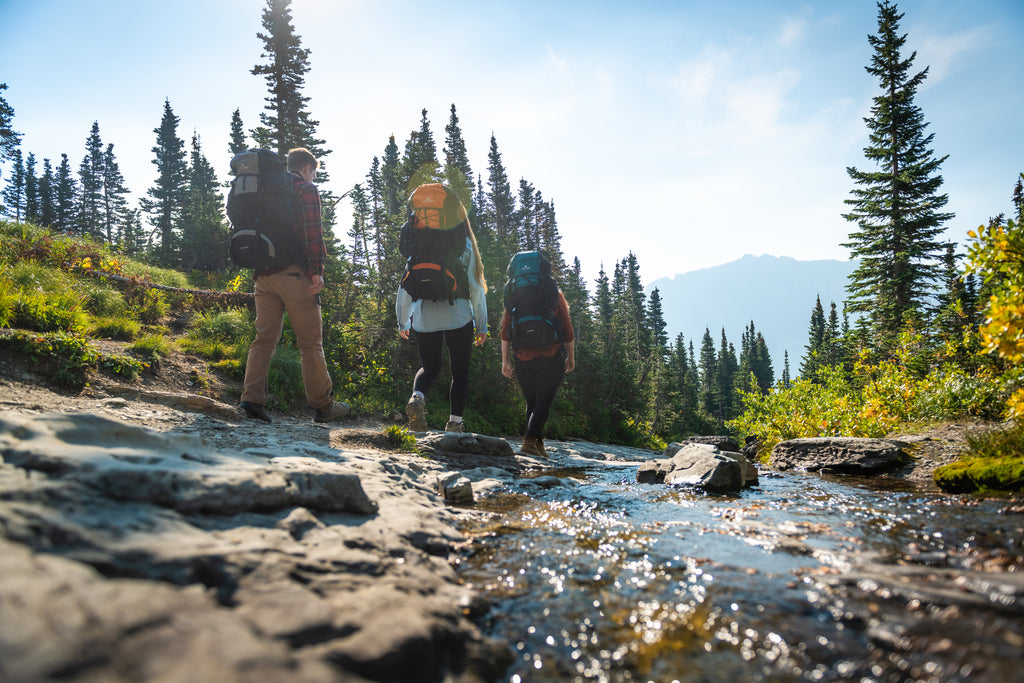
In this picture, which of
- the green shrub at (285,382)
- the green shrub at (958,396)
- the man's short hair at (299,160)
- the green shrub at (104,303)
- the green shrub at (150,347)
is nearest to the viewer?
the man's short hair at (299,160)

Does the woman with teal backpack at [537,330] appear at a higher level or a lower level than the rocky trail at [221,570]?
higher

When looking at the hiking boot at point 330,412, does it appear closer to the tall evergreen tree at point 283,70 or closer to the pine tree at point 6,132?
the tall evergreen tree at point 283,70

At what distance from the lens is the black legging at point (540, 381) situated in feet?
20.1

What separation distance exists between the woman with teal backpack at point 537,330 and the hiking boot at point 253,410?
3.03 metres

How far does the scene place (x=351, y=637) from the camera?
4.20 ft

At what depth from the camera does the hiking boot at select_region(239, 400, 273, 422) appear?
5148mm

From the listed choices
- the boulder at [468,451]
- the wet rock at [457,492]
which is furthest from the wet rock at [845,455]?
the wet rock at [457,492]

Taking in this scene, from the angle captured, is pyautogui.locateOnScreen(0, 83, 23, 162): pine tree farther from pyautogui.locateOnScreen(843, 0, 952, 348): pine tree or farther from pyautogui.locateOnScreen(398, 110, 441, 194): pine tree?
pyautogui.locateOnScreen(843, 0, 952, 348): pine tree

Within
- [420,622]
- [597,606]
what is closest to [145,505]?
[420,622]

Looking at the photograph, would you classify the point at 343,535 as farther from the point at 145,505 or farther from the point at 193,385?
the point at 193,385

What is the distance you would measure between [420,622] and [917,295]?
30271mm

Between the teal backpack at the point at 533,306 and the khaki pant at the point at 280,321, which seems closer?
the khaki pant at the point at 280,321

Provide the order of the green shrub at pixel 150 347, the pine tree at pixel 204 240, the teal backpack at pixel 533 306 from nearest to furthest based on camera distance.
Answer: the teal backpack at pixel 533 306 → the green shrub at pixel 150 347 → the pine tree at pixel 204 240

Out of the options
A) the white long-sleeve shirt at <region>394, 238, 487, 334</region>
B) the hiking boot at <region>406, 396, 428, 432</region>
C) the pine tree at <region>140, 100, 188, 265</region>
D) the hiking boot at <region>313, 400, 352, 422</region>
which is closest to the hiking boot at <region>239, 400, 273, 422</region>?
the hiking boot at <region>313, 400, 352, 422</region>
